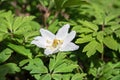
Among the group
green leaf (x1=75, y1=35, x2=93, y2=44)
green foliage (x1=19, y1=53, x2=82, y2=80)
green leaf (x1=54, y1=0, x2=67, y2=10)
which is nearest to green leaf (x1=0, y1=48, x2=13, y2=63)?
green foliage (x1=19, y1=53, x2=82, y2=80)

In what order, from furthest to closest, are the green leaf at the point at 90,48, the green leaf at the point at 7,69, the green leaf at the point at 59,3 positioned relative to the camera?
the green leaf at the point at 59,3 → the green leaf at the point at 90,48 → the green leaf at the point at 7,69

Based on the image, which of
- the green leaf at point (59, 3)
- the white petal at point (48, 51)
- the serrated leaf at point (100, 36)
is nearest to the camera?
the white petal at point (48, 51)

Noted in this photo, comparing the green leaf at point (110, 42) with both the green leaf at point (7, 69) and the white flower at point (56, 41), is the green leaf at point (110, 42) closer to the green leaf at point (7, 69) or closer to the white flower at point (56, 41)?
the white flower at point (56, 41)

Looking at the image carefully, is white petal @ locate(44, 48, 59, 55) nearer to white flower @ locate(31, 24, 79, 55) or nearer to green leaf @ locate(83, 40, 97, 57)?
white flower @ locate(31, 24, 79, 55)

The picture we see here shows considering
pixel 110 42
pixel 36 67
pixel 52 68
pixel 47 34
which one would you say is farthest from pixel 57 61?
pixel 110 42

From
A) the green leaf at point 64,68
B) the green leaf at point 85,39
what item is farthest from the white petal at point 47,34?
the green leaf at point 64,68

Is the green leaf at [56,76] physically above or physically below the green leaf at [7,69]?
below
